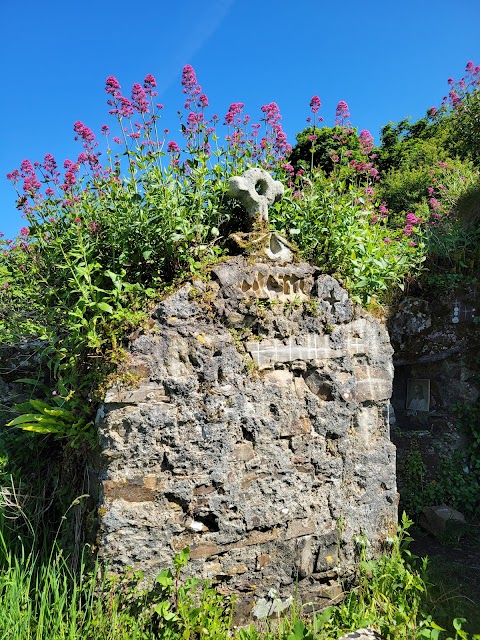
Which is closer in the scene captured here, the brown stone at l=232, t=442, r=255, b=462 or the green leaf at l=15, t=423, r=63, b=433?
the green leaf at l=15, t=423, r=63, b=433

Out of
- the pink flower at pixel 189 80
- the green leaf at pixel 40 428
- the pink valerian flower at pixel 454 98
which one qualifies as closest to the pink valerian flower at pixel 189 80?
the pink flower at pixel 189 80

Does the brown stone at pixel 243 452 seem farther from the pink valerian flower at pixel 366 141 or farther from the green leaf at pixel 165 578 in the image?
the pink valerian flower at pixel 366 141

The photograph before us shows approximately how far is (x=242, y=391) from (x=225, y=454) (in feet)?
1.45

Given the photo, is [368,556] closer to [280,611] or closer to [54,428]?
[280,611]

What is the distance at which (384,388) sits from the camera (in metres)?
4.11

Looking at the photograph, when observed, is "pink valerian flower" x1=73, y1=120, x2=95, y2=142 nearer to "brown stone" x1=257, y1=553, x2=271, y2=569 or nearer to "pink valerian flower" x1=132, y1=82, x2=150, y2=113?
"pink valerian flower" x1=132, y1=82, x2=150, y2=113

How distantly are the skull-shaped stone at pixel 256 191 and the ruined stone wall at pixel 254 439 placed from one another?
17.8 inches

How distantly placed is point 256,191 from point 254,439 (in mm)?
1884

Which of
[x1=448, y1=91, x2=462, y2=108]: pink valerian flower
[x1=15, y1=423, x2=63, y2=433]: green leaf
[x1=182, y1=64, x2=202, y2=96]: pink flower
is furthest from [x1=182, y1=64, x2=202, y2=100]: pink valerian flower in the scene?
[x1=448, y1=91, x2=462, y2=108]: pink valerian flower

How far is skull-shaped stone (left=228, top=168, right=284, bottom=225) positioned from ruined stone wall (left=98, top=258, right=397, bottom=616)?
17.8 inches

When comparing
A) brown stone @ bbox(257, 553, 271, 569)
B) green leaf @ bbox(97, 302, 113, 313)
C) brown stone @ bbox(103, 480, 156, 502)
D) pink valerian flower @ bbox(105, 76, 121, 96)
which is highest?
pink valerian flower @ bbox(105, 76, 121, 96)

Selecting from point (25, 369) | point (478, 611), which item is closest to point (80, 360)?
point (25, 369)

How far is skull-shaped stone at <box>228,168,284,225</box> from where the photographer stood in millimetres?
3548

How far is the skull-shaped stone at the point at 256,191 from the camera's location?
3.55 m
